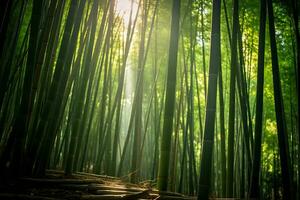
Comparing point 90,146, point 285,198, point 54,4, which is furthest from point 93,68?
point 90,146

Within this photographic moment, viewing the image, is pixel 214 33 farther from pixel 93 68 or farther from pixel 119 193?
pixel 93 68

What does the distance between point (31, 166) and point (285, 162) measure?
88.4 inches

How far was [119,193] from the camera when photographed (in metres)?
1.82

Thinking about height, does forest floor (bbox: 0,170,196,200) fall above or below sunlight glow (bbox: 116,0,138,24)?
below

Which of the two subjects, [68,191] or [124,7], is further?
[124,7]

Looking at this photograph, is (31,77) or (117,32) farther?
(117,32)

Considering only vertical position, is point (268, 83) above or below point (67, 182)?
above

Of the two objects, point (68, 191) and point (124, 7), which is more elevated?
point (124, 7)

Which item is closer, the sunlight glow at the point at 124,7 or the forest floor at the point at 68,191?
the forest floor at the point at 68,191

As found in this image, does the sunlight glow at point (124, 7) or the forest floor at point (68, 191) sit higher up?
the sunlight glow at point (124, 7)

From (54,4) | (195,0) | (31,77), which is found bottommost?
(31,77)

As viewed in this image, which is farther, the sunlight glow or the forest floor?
the sunlight glow

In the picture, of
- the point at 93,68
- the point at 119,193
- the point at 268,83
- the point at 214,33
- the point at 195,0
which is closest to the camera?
the point at 214,33

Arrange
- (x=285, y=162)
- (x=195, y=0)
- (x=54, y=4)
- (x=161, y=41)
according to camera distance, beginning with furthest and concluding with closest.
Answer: (x=161, y=41), (x=195, y=0), (x=285, y=162), (x=54, y=4)
